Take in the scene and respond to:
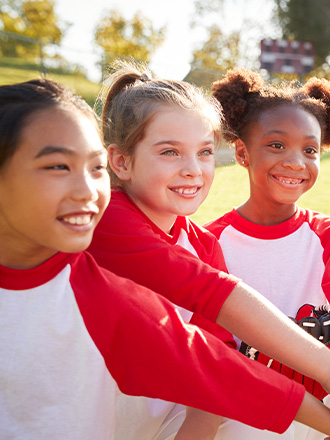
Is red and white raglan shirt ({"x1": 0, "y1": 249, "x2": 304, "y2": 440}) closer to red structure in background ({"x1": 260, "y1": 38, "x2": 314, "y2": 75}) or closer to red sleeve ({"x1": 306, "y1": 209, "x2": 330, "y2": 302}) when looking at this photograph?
red sleeve ({"x1": 306, "y1": 209, "x2": 330, "y2": 302})

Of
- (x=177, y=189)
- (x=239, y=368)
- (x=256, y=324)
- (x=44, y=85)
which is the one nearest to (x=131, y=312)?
(x=239, y=368)

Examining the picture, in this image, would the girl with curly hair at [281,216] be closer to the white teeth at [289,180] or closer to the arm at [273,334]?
the white teeth at [289,180]

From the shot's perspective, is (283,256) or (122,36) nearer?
(283,256)

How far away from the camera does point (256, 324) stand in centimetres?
137

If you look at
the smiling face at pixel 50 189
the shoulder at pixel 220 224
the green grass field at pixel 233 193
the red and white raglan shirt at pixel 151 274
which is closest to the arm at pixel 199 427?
the red and white raglan shirt at pixel 151 274

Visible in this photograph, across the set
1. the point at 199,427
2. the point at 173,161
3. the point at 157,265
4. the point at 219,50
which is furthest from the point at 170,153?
the point at 219,50

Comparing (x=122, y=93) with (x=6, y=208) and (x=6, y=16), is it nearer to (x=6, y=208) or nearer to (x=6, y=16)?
(x=6, y=208)

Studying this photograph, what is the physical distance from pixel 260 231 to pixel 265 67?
85.6ft

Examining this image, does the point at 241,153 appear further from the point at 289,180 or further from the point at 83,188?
the point at 83,188

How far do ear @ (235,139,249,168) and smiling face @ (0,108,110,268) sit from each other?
1300 millimetres

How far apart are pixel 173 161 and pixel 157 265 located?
1.43 ft

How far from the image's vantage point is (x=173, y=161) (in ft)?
5.71

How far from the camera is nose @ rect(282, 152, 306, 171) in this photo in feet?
7.06

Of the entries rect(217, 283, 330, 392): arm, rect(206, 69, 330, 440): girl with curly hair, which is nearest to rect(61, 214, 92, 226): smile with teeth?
rect(217, 283, 330, 392): arm
